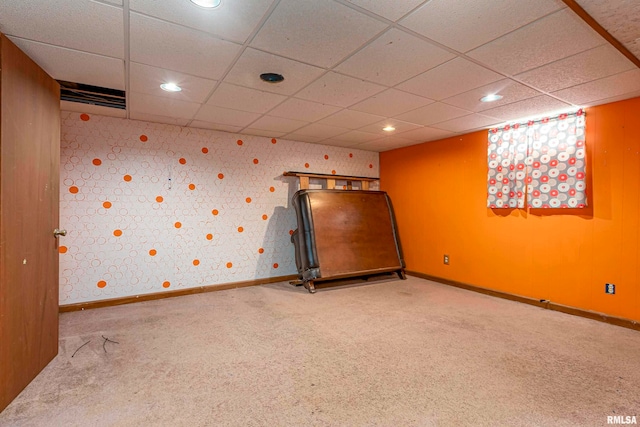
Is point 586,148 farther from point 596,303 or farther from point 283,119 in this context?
point 283,119

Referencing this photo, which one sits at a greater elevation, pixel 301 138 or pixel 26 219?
pixel 301 138

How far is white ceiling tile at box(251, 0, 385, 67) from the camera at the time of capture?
1.60 m

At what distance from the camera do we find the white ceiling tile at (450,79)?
2230mm

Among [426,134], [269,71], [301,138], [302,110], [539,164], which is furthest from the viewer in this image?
[301,138]

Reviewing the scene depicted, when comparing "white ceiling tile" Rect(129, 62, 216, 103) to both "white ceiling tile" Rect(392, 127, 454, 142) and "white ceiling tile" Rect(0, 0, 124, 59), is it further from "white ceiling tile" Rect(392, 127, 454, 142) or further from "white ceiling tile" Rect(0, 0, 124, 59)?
"white ceiling tile" Rect(392, 127, 454, 142)

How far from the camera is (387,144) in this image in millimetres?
4953

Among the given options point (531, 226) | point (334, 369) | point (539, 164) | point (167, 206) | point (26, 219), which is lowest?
point (334, 369)

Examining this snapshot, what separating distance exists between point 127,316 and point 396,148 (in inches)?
177

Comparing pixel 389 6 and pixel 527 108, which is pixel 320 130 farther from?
pixel 389 6

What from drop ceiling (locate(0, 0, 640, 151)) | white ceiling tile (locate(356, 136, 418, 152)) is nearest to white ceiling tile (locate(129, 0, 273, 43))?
drop ceiling (locate(0, 0, 640, 151))

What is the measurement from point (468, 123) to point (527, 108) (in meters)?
0.66

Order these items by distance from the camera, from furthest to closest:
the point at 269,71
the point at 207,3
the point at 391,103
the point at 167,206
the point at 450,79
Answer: the point at 167,206 < the point at 391,103 < the point at 450,79 < the point at 269,71 < the point at 207,3

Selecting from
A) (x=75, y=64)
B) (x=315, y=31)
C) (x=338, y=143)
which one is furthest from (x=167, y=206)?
(x=315, y=31)

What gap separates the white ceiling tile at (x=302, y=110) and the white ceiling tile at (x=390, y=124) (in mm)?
747
